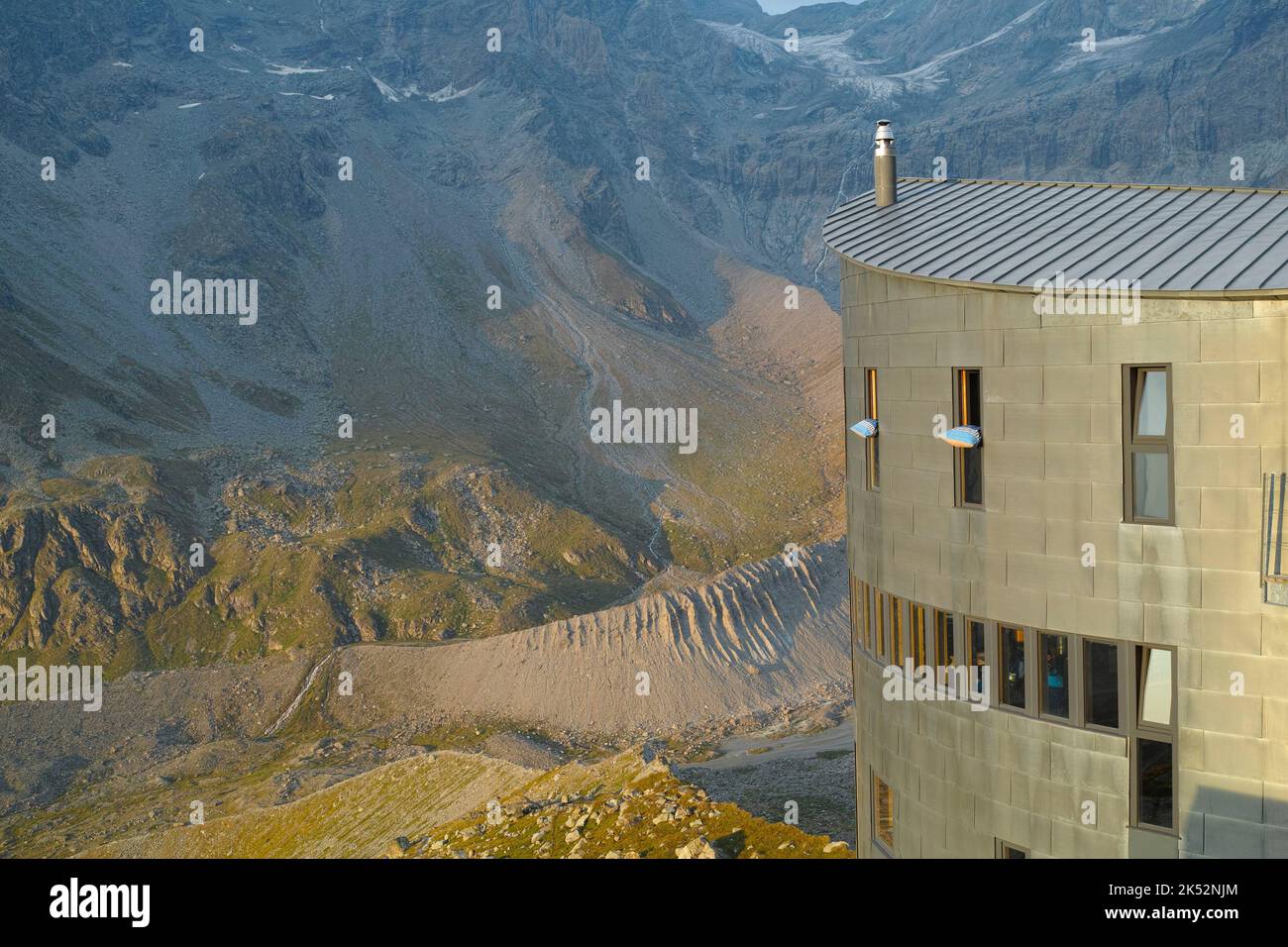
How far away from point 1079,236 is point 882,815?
26.1 ft

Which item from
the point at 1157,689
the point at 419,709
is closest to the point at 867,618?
the point at 1157,689

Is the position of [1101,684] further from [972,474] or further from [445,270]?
[445,270]

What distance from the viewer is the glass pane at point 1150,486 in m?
12.5

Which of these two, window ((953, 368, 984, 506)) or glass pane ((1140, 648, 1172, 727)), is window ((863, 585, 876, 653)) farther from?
glass pane ((1140, 648, 1172, 727))

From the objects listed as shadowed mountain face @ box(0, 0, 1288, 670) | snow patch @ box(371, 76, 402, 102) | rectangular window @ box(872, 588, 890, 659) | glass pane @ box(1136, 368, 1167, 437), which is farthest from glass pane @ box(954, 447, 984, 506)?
snow patch @ box(371, 76, 402, 102)

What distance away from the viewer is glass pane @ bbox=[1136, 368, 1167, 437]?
41.2ft

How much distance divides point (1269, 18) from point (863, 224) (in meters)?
136

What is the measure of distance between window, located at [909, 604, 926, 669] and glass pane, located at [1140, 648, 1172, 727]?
9.58 feet

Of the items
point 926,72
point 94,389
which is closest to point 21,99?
point 94,389

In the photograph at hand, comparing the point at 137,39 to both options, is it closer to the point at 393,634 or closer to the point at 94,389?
the point at 94,389

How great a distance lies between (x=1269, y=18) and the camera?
130 m

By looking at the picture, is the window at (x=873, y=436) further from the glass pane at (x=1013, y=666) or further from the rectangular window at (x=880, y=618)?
the glass pane at (x=1013, y=666)

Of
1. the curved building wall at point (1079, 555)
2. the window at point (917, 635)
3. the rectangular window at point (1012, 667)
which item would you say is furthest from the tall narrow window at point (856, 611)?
the rectangular window at point (1012, 667)

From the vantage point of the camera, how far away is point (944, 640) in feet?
48.5
